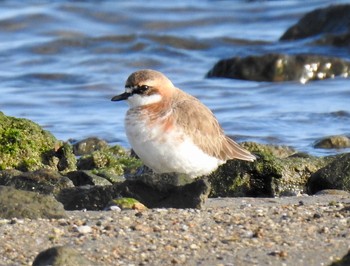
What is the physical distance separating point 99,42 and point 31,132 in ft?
35.0

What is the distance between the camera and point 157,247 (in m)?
5.80

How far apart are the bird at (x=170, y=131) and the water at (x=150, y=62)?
3658 mm

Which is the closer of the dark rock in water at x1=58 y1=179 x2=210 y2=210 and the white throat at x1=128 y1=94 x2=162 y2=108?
the dark rock in water at x1=58 y1=179 x2=210 y2=210

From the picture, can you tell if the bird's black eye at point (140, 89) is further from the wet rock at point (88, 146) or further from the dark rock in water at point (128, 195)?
the wet rock at point (88, 146)

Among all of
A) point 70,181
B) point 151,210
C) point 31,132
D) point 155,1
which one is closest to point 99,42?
point 155,1

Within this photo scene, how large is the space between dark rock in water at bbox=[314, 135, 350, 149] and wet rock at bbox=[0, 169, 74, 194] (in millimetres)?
4652

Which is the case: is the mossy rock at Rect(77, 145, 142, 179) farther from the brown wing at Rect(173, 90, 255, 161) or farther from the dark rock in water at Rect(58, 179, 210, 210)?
the dark rock in water at Rect(58, 179, 210, 210)

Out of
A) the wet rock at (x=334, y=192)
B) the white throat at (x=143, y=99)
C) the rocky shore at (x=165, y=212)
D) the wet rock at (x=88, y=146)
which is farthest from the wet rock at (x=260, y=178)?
the wet rock at (x=88, y=146)

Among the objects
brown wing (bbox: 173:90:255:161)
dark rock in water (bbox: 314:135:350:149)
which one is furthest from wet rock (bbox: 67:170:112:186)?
dark rock in water (bbox: 314:135:350:149)

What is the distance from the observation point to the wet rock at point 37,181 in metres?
7.82

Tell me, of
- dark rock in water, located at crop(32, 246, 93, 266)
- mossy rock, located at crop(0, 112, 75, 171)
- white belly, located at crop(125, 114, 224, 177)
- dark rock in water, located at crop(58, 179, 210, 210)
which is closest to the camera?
dark rock in water, located at crop(32, 246, 93, 266)

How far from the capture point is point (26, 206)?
254 inches

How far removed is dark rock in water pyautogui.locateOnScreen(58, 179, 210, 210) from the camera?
6.95 meters

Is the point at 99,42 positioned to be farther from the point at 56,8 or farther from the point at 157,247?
the point at 157,247
